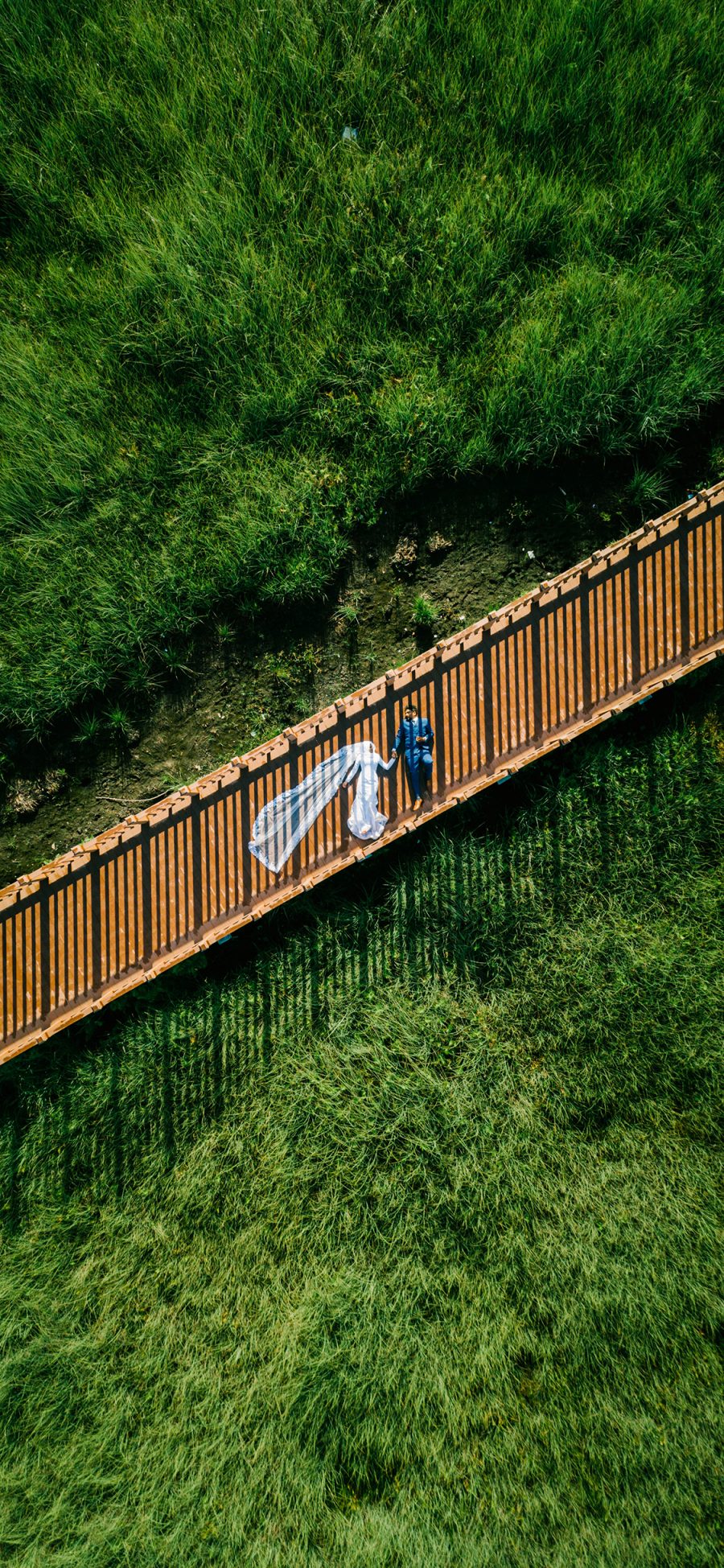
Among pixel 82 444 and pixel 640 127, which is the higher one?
pixel 640 127

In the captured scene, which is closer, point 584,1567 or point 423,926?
point 584,1567

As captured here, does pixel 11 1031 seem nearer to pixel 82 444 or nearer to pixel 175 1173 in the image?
pixel 175 1173

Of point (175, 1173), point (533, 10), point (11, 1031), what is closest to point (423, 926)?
point (175, 1173)

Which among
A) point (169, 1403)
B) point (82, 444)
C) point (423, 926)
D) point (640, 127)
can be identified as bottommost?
point (169, 1403)

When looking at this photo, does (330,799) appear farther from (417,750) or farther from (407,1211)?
(407,1211)

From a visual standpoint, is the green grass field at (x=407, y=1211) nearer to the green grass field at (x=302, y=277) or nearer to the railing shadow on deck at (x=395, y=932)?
the railing shadow on deck at (x=395, y=932)

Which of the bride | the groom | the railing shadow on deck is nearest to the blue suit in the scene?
the groom
